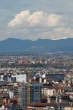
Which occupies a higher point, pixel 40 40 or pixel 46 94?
pixel 40 40

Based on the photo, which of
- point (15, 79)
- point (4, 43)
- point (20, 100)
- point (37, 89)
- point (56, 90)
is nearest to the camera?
point (20, 100)

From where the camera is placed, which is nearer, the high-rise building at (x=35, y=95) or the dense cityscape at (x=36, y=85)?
the dense cityscape at (x=36, y=85)

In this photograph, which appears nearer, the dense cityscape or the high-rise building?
the dense cityscape

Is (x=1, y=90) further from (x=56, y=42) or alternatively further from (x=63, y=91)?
(x=56, y=42)

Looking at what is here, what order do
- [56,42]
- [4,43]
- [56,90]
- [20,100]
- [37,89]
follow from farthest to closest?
[4,43] → [56,42] → [56,90] → [37,89] → [20,100]

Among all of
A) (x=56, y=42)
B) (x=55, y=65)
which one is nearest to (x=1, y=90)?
(x=55, y=65)

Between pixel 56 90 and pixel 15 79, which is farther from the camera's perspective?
pixel 15 79

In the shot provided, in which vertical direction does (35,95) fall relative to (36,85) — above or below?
below

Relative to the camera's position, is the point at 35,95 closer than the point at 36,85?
Yes
